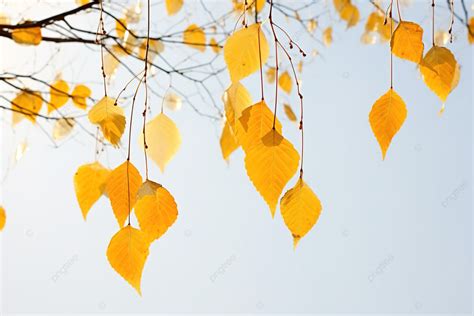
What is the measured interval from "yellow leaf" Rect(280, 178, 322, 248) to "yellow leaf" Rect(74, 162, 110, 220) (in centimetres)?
16

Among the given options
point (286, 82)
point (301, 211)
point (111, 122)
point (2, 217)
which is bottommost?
point (301, 211)

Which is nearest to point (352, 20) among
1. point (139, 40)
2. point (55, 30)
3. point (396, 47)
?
point (139, 40)

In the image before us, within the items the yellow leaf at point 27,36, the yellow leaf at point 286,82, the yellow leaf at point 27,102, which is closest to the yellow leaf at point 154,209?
the yellow leaf at point 27,36

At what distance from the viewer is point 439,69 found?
0.33 m

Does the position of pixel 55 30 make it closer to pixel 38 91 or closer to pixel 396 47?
pixel 38 91

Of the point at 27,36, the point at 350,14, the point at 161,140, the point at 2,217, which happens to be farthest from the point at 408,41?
the point at 350,14

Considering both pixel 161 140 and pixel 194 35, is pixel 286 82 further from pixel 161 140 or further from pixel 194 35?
pixel 161 140

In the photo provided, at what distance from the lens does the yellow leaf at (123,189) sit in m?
0.31

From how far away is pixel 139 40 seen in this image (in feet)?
2.86

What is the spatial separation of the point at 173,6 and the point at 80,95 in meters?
0.22

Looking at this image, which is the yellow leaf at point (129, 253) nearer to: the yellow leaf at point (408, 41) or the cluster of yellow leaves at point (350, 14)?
the yellow leaf at point (408, 41)

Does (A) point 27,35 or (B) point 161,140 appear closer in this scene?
(B) point 161,140

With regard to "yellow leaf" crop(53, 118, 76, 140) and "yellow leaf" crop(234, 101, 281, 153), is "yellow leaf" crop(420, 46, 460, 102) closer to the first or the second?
"yellow leaf" crop(234, 101, 281, 153)

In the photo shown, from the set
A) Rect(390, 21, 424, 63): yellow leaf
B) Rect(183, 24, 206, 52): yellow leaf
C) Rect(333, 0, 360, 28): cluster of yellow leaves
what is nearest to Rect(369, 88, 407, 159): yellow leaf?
Rect(390, 21, 424, 63): yellow leaf
